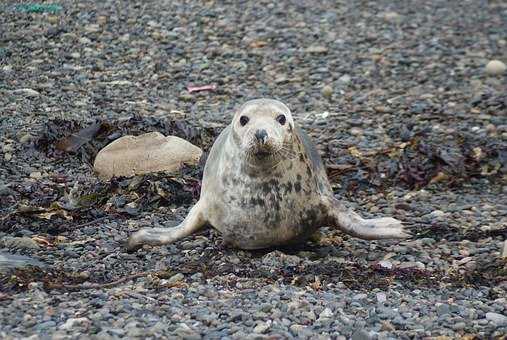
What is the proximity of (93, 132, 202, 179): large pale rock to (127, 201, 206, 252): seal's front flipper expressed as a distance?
53.7 inches

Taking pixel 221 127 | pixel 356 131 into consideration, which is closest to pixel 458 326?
pixel 356 131

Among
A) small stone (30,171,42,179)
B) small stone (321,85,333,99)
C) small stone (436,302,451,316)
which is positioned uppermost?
small stone (321,85,333,99)

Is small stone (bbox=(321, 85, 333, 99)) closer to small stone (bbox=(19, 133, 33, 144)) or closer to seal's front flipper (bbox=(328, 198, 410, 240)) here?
small stone (bbox=(19, 133, 33, 144))

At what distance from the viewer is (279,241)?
5.63 meters

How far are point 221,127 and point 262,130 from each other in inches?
122

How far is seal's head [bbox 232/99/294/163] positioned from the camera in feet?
17.3

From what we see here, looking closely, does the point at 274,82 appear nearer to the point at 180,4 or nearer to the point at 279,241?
the point at 180,4

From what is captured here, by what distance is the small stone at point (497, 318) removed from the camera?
4.61m

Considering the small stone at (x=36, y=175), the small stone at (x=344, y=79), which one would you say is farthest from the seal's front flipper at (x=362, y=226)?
the small stone at (x=344, y=79)

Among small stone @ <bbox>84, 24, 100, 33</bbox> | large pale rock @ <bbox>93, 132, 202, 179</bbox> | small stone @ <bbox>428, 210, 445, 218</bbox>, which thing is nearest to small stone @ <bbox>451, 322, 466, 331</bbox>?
small stone @ <bbox>428, 210, 445, 218</bbox>

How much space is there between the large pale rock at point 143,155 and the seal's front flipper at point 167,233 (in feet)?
4.47

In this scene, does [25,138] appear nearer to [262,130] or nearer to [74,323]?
[262,130]

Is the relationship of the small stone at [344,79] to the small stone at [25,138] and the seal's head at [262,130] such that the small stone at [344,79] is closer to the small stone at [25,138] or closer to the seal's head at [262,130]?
the small stone at [25,138]

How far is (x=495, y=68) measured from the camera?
1000 centimetres
